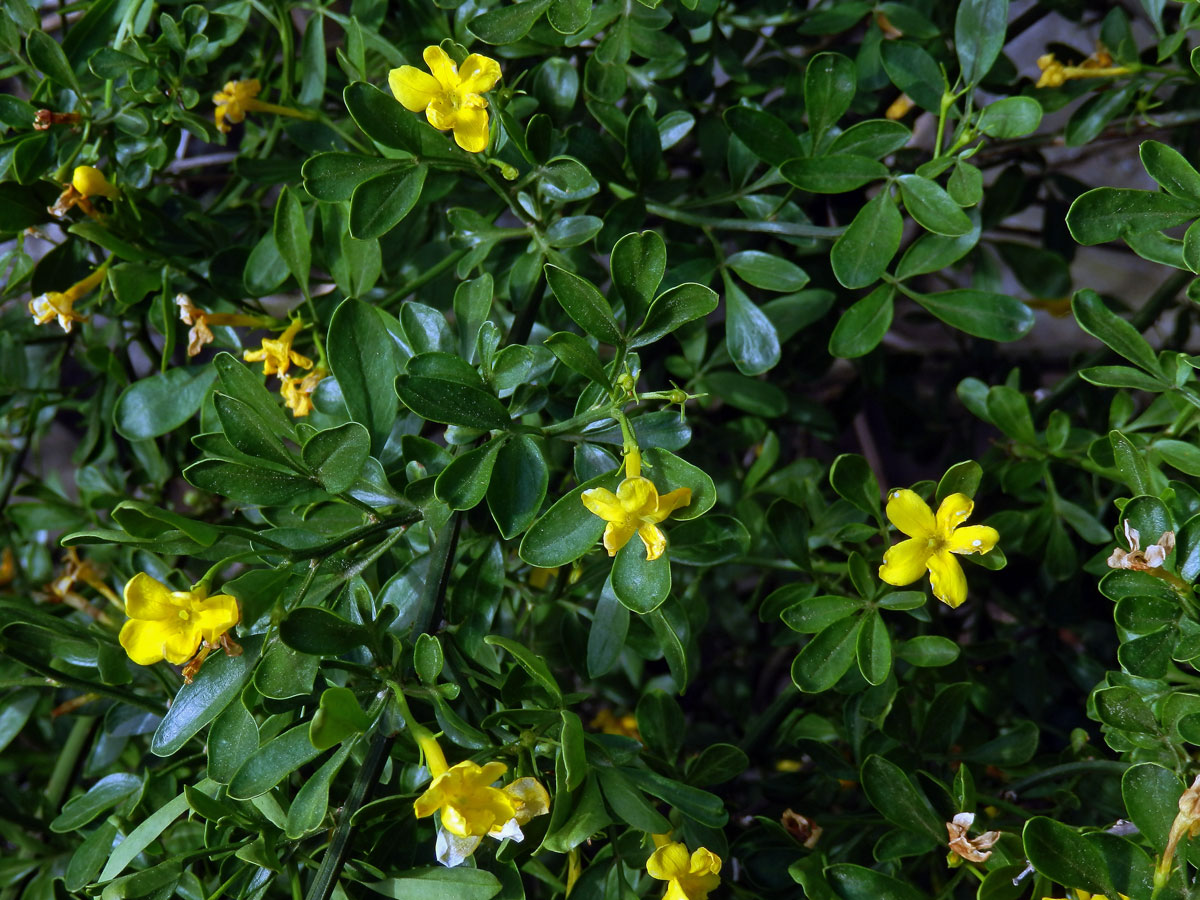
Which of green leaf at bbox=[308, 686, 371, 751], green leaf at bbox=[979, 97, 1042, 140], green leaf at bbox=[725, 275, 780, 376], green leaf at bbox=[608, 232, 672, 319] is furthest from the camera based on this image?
green leaf at bbox=[725, 275, 780, 376]

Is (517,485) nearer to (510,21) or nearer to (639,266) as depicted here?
(639,266)

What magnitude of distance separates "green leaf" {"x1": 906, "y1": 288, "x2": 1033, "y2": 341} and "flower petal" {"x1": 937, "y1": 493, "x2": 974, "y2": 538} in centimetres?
21

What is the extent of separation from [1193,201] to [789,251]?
479mm

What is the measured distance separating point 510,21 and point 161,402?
1.35 feet

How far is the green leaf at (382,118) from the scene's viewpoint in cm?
61

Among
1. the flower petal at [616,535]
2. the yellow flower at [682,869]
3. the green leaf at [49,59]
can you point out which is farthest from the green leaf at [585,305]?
the green leaf at [49,59]

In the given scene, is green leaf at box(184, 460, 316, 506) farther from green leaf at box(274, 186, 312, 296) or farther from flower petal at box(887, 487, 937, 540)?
flower petal at box(887, 487, 937, 540)

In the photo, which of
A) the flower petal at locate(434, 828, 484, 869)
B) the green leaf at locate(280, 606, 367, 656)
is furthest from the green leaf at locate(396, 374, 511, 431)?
the flower petal at locate(434, 828, 484, 869)

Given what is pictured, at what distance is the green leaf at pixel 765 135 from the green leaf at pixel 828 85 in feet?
0.09

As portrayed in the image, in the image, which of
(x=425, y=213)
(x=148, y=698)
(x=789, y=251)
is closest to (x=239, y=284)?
(x=425, y=213)

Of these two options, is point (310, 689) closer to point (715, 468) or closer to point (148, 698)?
point (148, 698)

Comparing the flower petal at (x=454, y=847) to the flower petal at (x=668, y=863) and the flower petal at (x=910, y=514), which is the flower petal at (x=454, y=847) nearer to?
the flower petal at (x=668, y=863)

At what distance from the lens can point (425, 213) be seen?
906 millimetres

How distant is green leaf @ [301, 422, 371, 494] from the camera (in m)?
0.58
